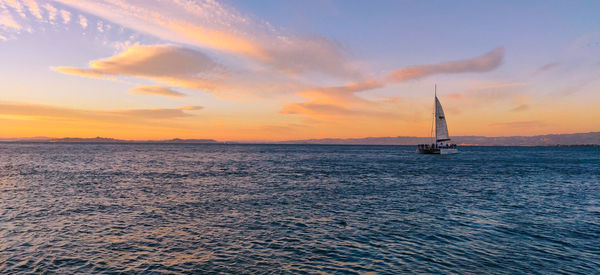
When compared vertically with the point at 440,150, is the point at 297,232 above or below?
below

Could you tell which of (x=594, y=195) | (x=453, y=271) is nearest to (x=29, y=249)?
(x=453, y=271)

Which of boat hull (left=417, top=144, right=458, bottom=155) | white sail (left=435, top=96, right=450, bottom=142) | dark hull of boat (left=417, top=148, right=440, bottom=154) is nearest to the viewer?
white sail (left=435, top=96, right=450, bottom=142)

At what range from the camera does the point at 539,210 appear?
26.4 meters

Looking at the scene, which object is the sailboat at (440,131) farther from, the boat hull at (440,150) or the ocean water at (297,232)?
the ocean water at (297,232)

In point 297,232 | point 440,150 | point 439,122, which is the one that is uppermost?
point 439,122

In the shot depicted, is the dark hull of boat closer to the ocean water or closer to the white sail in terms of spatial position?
the white sail

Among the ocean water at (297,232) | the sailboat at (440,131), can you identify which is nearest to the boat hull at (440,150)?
the sailboat at (440,131)

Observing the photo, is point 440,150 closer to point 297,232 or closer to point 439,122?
point 439,122

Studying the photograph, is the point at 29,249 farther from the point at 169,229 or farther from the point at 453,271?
the point at 453,271

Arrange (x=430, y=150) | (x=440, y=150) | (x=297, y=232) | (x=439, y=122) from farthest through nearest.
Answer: (x=430, y=150) < (x=440, y=150) < (x=439, y=122) < (x=297, y=232)

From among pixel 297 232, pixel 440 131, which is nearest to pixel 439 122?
pixel 440 131

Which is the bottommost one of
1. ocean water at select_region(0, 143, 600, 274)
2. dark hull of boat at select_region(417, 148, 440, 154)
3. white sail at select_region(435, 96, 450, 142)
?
ocean water at select_region(0, 143, 600, 274)

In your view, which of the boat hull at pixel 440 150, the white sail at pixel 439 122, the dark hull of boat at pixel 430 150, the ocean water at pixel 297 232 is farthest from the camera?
the dark hull of boat at pixel 430 150

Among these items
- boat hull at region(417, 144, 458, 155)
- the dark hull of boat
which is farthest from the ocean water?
the dark hull of boat
